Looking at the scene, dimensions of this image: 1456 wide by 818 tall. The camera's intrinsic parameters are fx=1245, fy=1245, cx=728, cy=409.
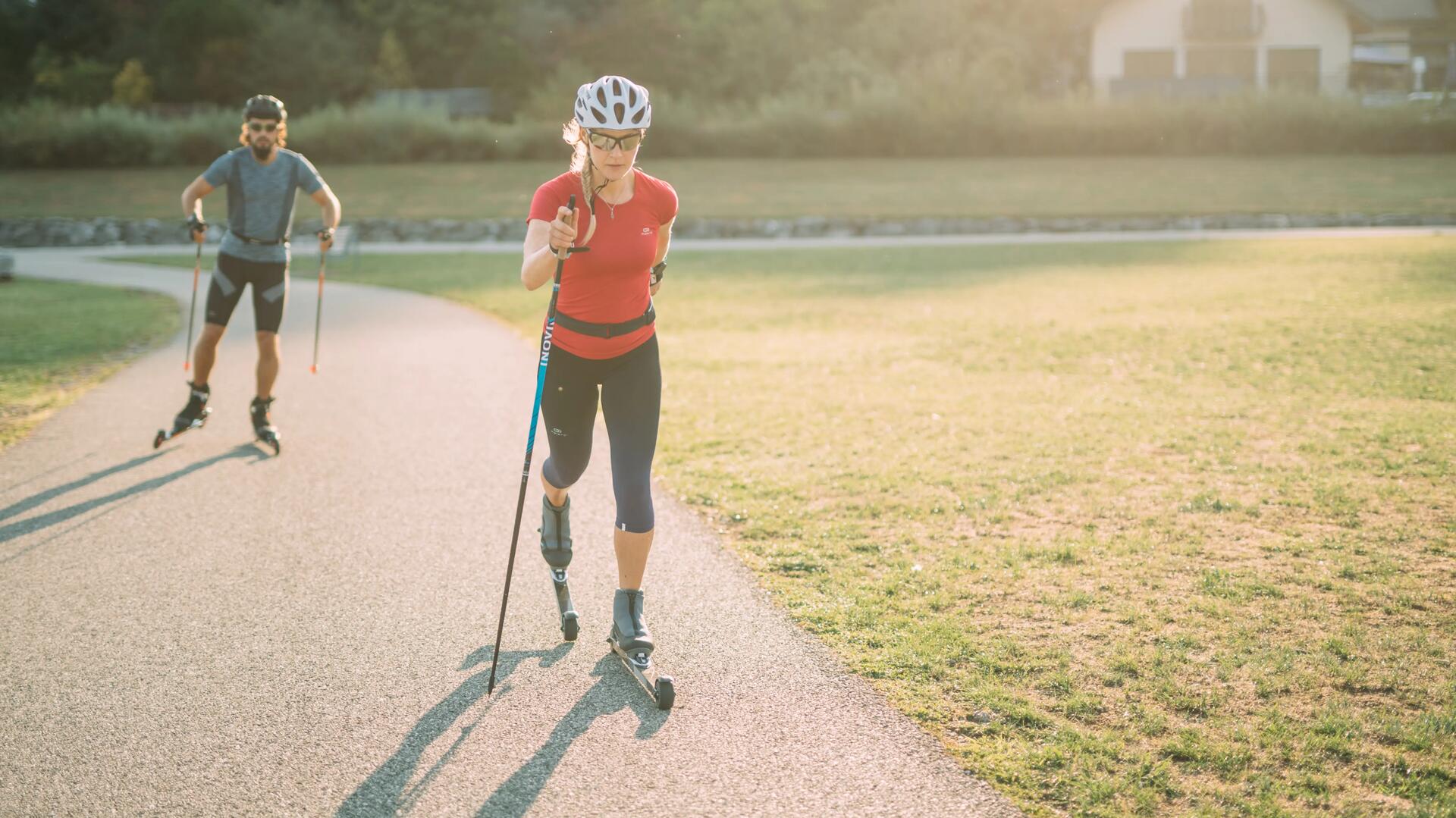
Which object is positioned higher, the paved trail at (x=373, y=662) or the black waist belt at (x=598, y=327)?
the black waist belt at (x=598, y=327)

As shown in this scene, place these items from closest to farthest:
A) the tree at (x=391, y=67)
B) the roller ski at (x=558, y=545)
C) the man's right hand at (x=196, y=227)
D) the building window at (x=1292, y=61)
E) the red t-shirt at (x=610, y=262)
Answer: the red t-shirt at (x=610, y=262), the roller ski at (x=558, y=545), the man's right hand at (x=196, y=227), the tree at (x=391, y=67), the building window at (x=1292, y=61)

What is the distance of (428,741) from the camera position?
13.6 feet

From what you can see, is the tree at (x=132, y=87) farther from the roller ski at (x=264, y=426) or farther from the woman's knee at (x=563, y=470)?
the woman's knee at (x=563, y=470)

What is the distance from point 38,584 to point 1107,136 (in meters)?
38.6

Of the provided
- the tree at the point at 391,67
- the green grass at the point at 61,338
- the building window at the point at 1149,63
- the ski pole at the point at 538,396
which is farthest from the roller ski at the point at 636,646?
the building window at the point at 1149,63

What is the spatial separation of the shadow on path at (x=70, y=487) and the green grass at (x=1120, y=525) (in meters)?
3.39

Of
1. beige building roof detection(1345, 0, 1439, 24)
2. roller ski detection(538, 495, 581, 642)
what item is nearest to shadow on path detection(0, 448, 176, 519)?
roller ski detection(538, 495, 581, 642)

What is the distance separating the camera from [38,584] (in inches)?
224

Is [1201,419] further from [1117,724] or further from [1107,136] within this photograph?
[1107,136]

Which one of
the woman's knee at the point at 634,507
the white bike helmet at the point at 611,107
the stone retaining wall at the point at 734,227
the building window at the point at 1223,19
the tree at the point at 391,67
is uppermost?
the building window at the point at 1223,19

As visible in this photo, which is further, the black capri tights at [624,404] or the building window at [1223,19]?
the building window at [1223,19]

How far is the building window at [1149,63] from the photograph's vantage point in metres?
51.5

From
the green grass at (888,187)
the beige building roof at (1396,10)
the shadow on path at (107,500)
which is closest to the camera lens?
the shadow on path at (107,500)

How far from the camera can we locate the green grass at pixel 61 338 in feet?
33.4
